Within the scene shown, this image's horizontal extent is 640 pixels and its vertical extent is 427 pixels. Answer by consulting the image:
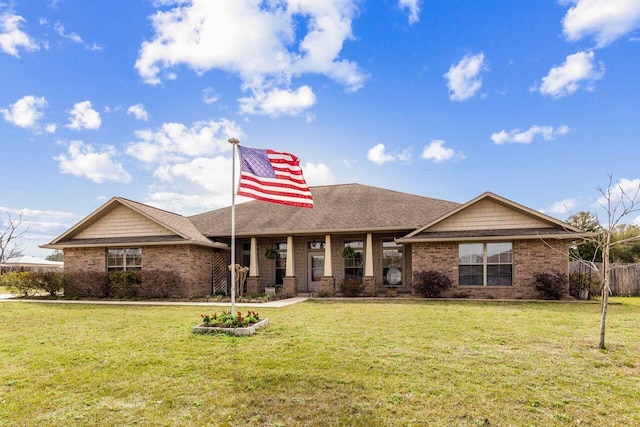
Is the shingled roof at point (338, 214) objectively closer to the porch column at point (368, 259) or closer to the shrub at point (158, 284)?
the porch column at point (368, 259)

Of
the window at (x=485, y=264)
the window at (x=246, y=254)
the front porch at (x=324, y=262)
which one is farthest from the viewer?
the window at (x=246, y=254)

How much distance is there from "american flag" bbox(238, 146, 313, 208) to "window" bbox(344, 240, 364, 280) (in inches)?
298

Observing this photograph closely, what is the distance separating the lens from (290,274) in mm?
17453

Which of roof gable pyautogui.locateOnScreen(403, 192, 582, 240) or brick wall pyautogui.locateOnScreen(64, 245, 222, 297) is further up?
roof gable pyautogui.locateOnScreen(403, 192, 582, 240)

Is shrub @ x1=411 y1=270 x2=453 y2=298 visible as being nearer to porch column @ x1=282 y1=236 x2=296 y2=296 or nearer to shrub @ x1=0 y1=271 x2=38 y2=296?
porch column @ x1=282 y1=236 x2=296 y2=296

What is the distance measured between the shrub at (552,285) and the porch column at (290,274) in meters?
9.68

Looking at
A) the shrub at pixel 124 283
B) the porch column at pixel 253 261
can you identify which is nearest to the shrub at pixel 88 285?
the shrub at pixel 124 283

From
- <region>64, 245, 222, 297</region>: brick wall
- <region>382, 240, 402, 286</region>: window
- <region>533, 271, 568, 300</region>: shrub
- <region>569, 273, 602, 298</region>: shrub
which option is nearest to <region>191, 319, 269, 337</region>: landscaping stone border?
<region>64, 245, 222, 297</region>: brick wall

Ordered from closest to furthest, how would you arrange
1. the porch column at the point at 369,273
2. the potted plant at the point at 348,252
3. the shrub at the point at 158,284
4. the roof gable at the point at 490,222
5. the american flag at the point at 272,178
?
1. the american flag at the point at 272,178
2. the roof gable at the point at 490,222
3. the shrub at the point at 158,284
4. the porch column at the point at 369,273
5. the potted plant at the point at 348,252

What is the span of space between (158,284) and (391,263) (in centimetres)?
1009

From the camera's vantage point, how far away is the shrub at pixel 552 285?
45.6 feet

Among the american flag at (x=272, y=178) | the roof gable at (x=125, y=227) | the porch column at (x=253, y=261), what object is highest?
the american flag at (x=272, y=178)

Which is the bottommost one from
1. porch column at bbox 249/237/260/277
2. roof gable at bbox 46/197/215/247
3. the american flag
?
porch column at bbox 249/237/260/277

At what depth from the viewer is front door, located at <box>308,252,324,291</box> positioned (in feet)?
60.4
